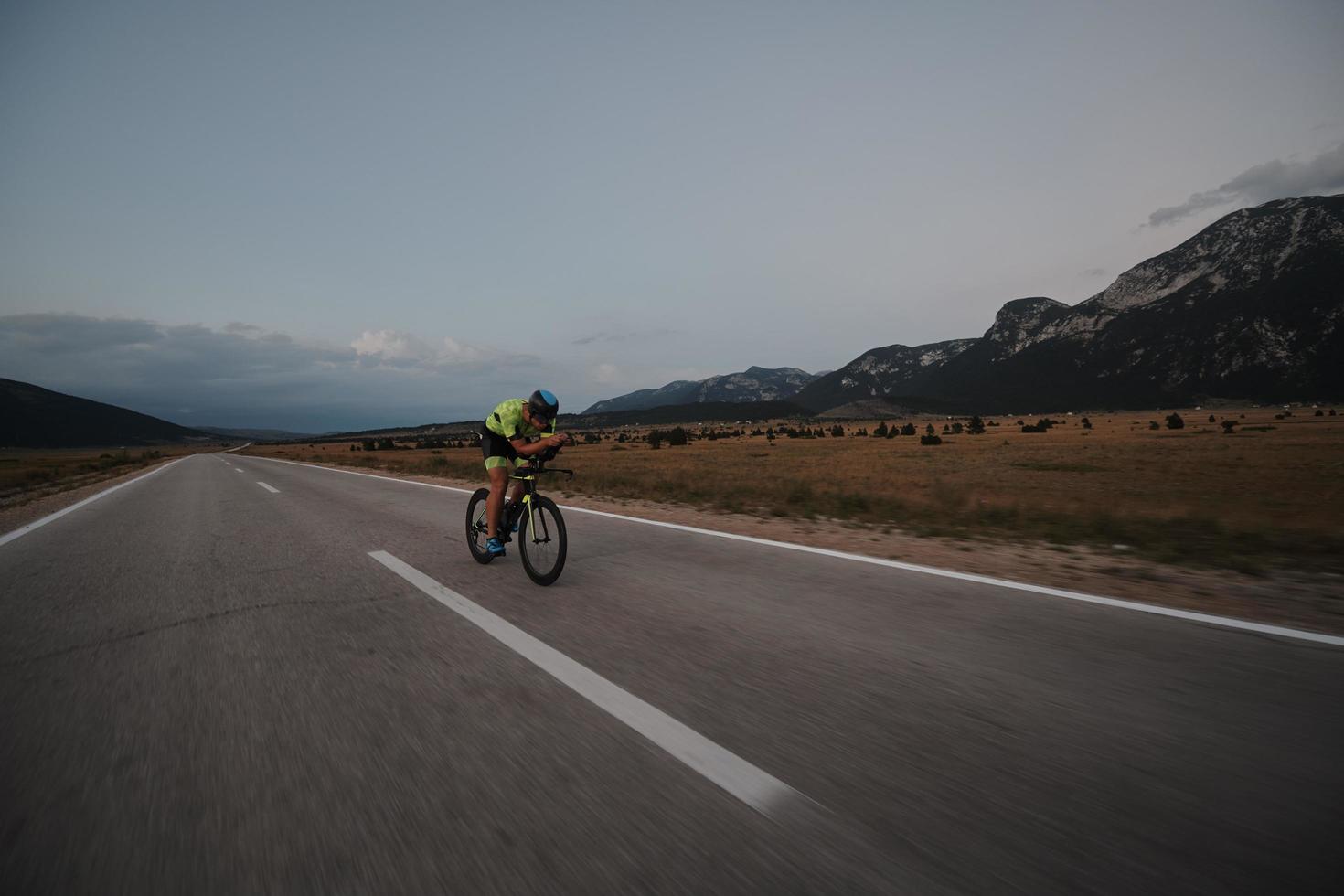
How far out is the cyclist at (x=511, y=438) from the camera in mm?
5137

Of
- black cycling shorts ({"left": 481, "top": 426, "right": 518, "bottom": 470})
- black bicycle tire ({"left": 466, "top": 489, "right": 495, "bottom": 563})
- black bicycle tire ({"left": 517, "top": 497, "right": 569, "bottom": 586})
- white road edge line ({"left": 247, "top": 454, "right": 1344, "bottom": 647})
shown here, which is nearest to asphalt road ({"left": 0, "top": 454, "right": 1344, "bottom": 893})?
white road edge line ({"left": 247, "top": 454, "right": 1344, "bottom": 647})

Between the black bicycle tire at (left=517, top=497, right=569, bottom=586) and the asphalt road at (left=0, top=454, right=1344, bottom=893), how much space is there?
0.35 m

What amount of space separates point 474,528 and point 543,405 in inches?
76.1

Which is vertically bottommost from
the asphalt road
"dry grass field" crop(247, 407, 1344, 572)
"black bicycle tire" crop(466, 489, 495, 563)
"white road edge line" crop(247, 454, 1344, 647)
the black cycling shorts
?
"dry grass field" crop(247, 407, 1344, 572)

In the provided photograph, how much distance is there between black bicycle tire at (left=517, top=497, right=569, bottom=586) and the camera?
16.5 ft

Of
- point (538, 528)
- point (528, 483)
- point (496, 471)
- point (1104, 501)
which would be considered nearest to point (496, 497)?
point (496, 471)

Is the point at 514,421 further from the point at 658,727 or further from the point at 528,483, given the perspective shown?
the point at 658,727

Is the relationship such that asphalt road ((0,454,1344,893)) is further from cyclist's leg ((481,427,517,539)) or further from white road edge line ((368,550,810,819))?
cyclist's leg ((481,427,517,539))

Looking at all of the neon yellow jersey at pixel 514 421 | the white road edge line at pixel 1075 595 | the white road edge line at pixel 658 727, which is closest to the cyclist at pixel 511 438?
the neon yellow jersey at pixel 514 421

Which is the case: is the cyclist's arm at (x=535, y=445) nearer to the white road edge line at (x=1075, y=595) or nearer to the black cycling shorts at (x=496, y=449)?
the black cycling shorts at (x=496, y=449)

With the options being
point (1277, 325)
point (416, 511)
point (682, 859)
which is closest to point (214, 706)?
point (682, 859)

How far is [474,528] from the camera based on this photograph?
20.2 ft

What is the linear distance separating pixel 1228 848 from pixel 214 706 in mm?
4048

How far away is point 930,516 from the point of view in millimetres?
9227
